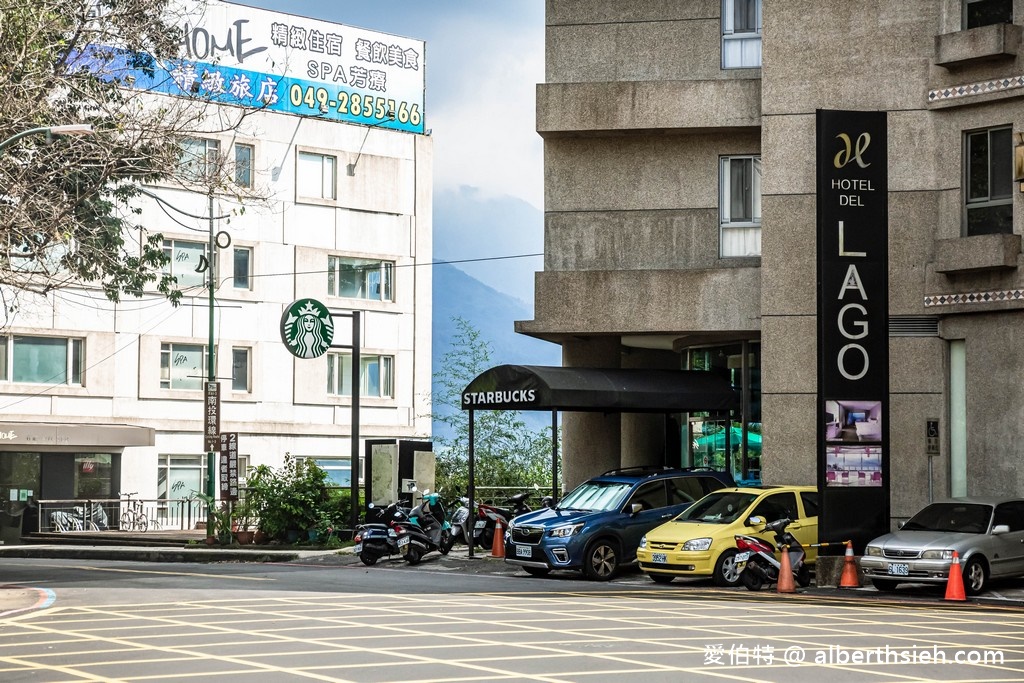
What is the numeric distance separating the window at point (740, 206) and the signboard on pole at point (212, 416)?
42.7ft

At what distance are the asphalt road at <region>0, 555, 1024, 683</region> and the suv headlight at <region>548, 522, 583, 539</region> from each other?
73cm

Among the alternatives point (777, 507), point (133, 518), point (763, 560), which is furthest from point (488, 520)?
point (133, 518)

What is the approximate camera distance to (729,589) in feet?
70.1

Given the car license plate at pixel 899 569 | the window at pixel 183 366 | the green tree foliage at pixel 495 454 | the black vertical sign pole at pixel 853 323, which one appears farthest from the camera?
the window at pixel 183 366

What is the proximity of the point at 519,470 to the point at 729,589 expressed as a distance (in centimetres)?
1939

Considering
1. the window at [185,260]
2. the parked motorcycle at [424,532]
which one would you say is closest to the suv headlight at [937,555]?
the parked motorcycle at [424,532]

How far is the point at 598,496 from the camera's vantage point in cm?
2422

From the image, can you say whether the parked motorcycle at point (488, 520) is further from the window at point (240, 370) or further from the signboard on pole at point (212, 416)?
the window at point (240, 370)

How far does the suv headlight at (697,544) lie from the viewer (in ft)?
70.3

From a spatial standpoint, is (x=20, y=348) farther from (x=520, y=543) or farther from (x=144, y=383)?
(x=520, y=543)

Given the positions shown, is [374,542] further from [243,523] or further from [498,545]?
[243,523]

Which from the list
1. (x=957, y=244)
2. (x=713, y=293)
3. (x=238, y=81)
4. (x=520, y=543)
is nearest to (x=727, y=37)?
(x=713, y=293)

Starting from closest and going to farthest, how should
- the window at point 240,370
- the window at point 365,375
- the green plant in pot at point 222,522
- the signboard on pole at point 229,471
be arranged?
the green plant in pot at point 222,522
the signboard on pole at point 229,471
the window at point 240,370
the window at point 365,375

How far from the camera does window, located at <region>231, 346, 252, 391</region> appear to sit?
175 feet
